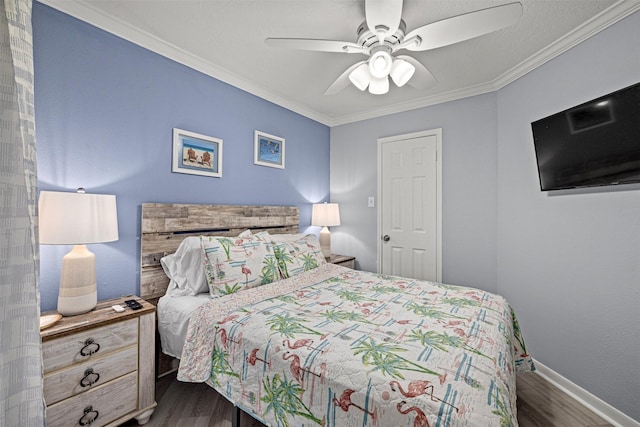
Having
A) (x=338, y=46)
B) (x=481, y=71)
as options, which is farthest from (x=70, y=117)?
(x=481, y=71)

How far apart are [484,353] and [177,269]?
1998mm

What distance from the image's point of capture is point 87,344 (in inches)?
56.6

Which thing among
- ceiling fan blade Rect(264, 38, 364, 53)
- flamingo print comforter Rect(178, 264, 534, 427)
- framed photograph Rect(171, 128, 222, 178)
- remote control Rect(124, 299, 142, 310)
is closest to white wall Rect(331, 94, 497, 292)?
flamingo print comforter Rect(178, 264, 534, 427)

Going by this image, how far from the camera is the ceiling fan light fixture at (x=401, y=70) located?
5.96ft

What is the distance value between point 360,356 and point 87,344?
1.42 m

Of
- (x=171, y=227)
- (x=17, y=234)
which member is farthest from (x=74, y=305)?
(x=17, y=234)

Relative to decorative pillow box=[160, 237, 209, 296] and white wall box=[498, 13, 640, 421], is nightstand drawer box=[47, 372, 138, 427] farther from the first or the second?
white wall box=[498, 13, 640, 421]

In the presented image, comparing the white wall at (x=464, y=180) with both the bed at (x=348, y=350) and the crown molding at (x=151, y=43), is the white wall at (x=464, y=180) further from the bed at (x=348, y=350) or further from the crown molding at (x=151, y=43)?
the crown molding at (x=151, y=43)

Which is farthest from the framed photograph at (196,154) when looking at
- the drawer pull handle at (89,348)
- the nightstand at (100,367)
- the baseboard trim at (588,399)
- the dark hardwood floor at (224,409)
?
the baseboard trim at (588,399)

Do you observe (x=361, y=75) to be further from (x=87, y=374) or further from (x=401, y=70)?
(x=87, y=374)

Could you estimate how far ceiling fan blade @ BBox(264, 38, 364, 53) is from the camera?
1608mm

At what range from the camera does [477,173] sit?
9.61 feet

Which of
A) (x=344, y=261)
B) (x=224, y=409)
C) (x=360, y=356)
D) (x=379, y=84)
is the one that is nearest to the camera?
(x=360, y=356)

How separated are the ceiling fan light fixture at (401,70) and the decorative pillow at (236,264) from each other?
1.60 meters
